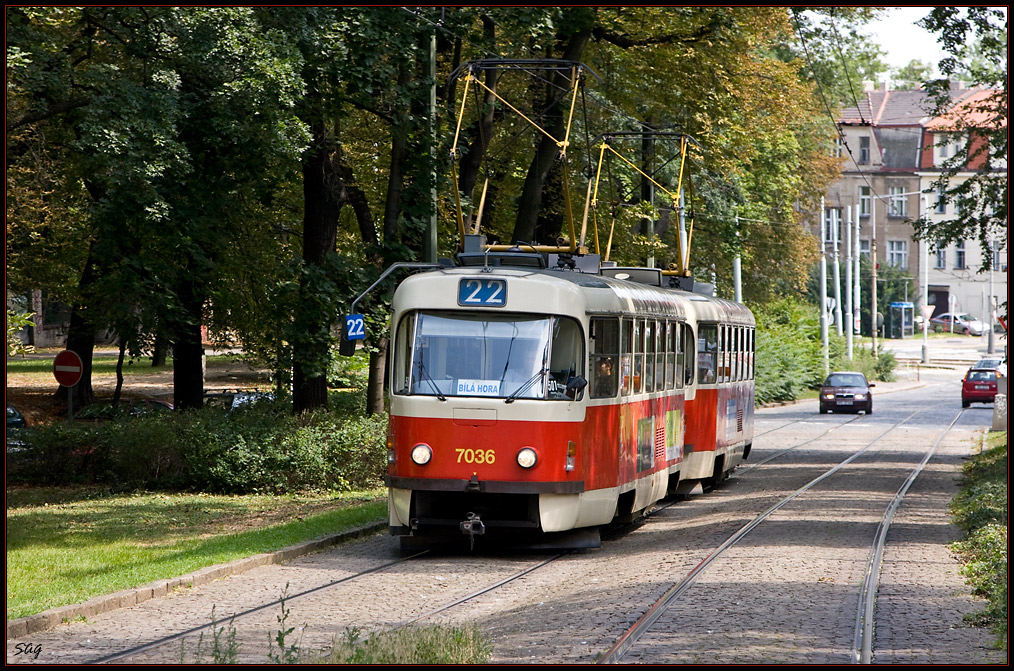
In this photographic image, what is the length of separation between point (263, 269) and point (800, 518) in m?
14.6

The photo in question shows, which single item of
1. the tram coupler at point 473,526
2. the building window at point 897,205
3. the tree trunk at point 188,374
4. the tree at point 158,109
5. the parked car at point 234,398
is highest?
the building window at point 897,205

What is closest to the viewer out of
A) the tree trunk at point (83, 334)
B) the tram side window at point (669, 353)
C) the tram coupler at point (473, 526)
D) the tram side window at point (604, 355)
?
the tram coupler at point (473, 526)

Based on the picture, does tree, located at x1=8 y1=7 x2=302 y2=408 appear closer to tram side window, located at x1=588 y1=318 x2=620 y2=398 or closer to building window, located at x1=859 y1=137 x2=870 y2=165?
tram side window, located at x1=588 y1=318 x2=620 y2=398

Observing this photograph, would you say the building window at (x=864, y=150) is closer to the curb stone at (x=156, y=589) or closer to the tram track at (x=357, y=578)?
the tram track at (x=357, y=578)

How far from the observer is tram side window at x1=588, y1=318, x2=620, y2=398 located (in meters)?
14.4

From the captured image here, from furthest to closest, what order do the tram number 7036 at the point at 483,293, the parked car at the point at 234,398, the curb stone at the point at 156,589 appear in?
the parked car at the point at 234,398 → the tram number 7036 at the point at 483,293 → the curb stone at the point at 156,589

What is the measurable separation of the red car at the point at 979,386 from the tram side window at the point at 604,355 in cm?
3949

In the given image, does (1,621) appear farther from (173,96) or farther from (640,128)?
(640,128)

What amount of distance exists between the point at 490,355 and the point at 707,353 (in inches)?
307

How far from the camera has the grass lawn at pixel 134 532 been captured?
12234 mm

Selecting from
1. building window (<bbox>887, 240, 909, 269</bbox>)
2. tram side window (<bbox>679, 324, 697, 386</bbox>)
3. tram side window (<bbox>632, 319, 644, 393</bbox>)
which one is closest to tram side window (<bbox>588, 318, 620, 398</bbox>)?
tram side window (<bbox>632, 319, 644, 393</bbox>)

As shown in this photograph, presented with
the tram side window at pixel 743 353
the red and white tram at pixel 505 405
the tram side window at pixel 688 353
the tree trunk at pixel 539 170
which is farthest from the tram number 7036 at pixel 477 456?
the tree trunk at pixel 539 170

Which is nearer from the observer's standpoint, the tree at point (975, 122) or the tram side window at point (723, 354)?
the tree at point (975, 122)

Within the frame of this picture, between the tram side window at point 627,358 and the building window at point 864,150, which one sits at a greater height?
the building window at point 864,150
